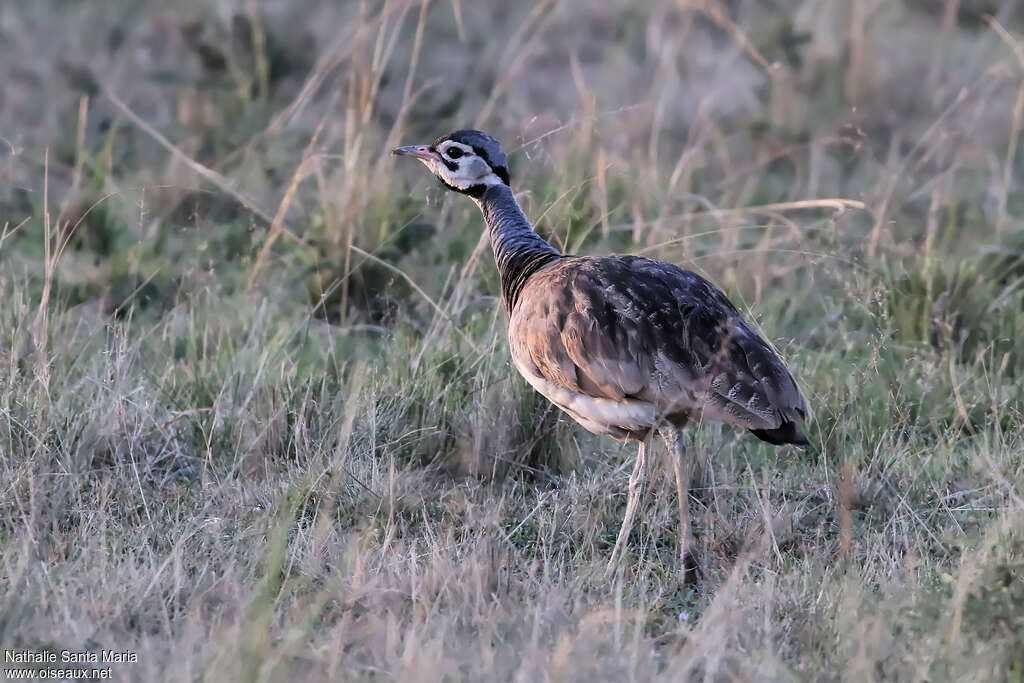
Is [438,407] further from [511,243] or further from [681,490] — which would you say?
[681,490]

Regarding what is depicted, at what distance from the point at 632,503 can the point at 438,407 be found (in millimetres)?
934

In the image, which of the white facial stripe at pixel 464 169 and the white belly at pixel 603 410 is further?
the white facial stripe at pixel 464 169

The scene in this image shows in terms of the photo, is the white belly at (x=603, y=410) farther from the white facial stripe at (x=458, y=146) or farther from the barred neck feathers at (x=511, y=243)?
the white facial stripe at (x=458, y=146)

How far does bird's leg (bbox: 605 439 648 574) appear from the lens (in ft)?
13.6

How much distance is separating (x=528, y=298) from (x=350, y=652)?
4.76 feet

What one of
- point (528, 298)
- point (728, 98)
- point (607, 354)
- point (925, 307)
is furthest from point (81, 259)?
point (728, 98)

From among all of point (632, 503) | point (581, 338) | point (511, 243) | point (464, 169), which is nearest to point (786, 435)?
point (632, 503)

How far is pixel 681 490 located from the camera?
4250mm

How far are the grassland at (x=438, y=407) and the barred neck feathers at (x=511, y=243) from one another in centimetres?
24

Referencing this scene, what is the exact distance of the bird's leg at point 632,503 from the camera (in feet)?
13.6

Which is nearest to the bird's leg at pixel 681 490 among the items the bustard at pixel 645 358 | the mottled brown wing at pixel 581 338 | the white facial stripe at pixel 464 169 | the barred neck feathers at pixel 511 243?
the bustard at pixel 645 358

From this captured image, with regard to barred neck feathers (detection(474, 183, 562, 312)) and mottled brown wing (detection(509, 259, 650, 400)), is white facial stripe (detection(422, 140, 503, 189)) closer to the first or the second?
barred neck feathers (detection(474, 183, 562, 312))

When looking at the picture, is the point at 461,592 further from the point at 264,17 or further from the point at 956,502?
the point at 264,17

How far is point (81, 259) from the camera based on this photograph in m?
6.38
